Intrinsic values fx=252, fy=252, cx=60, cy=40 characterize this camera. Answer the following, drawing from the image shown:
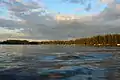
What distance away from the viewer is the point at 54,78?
1877cm

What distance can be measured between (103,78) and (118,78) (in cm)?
112

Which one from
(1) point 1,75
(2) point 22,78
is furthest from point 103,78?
(1) point 1,75

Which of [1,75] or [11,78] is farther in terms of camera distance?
[1,75]

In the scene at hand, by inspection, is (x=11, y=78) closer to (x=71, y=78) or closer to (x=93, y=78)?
(x=71, y=78)

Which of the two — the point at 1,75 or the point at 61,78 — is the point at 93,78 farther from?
the point at 1,75

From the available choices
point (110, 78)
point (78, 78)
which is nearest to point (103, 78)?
point (110, 78)

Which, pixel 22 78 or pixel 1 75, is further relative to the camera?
pixel 1 75

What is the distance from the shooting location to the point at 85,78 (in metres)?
18.8

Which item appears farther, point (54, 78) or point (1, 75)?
point (1, 75)

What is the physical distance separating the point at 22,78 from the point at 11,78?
830mm

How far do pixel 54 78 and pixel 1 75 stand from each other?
14.8ft

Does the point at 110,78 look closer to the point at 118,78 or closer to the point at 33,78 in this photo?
the point at 118,78

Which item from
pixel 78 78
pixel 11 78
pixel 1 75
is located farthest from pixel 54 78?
pixel 1 75

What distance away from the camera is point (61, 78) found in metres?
18.7
